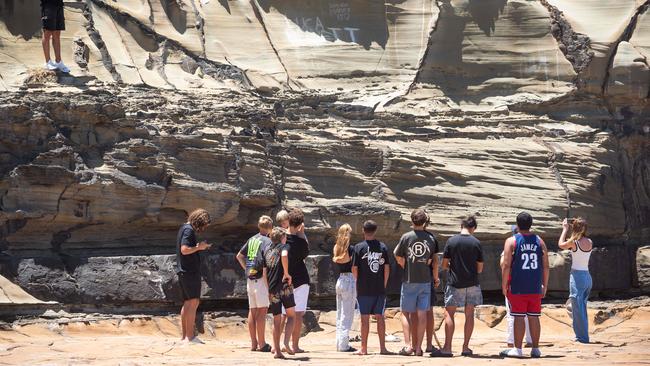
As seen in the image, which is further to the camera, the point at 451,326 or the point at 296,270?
the point at 296,270

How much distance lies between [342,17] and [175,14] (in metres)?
2.34

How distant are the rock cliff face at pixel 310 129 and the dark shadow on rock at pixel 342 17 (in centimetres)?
2

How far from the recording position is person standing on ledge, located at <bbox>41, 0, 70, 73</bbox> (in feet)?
43.1

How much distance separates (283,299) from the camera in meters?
9.84

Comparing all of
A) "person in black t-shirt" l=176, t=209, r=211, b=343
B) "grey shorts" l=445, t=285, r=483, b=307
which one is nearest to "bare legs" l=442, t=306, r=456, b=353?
"grey shorts" l=445, t=285, r=483, b=307

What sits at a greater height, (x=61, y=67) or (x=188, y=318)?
(x=61, y=67)

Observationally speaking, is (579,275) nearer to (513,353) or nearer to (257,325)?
(513,353)

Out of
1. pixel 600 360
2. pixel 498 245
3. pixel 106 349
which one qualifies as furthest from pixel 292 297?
pixel 498 245

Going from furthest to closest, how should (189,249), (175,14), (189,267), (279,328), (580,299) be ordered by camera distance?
1. (175,14)
2. (580,299)
3. (189,267)
4. (189,249)
5. (279,328)

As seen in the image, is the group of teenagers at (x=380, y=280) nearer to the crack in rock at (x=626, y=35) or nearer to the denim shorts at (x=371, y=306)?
the denim shorts at (x=371, y=306)

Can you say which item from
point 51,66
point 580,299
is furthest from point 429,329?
point 51,66

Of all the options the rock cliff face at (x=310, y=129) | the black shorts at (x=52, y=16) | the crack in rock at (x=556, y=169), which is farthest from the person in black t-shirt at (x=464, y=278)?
the black shorts at (x=52, y=16)

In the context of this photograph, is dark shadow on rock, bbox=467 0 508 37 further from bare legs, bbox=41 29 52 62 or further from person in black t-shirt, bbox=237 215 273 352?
person in black t-shirt, bbox=237 215 273 352

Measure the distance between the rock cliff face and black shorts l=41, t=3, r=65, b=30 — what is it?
0.64 meters
